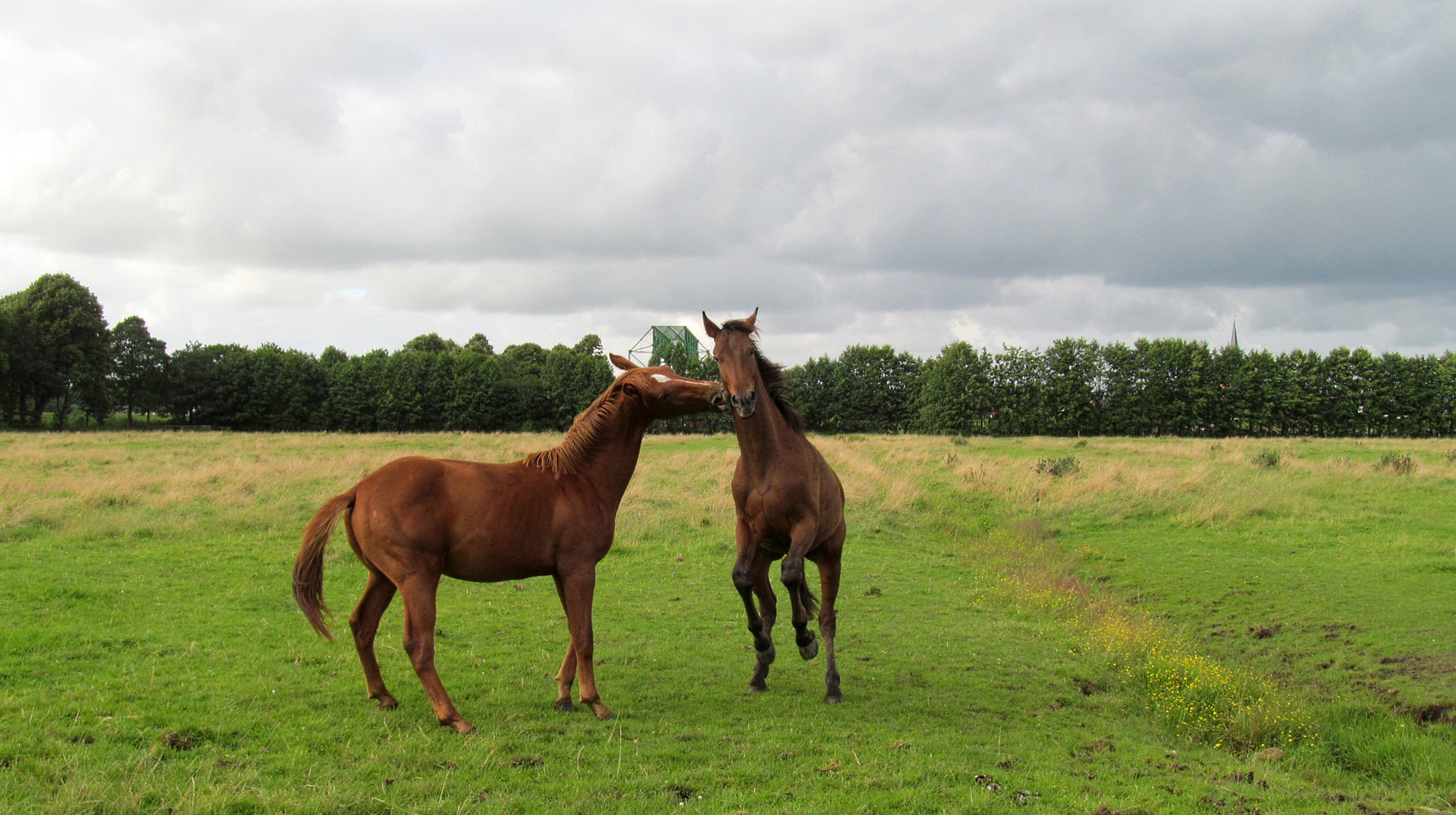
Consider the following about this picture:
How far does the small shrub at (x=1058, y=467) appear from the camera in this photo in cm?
2750

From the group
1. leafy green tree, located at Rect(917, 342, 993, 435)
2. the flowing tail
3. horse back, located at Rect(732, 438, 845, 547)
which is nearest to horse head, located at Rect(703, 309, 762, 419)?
horse back, located at Rect(732, 438, 845, 547)

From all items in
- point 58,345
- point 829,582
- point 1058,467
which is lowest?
point 829,582

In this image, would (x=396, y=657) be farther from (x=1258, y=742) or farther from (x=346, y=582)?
(x=1258, y=742)

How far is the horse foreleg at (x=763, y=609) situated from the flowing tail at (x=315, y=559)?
11.3 feet

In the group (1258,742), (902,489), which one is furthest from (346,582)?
(902,489)

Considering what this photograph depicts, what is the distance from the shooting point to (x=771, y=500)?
7.12m

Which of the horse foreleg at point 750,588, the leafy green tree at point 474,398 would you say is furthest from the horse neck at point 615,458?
the leafy green tree at point 474,398

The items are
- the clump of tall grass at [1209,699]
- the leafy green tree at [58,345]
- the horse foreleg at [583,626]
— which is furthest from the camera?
the leafy green tree at [58,345]

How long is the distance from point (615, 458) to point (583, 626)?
1343mm

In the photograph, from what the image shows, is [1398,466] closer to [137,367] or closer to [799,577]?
[799,577]

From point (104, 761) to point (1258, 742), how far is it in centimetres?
869

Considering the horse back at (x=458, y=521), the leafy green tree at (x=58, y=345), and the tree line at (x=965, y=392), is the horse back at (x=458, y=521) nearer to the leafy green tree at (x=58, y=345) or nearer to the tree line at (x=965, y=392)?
the tree line at (x=965, y=392)

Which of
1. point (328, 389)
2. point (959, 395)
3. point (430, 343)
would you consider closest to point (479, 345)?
point (430, 343)

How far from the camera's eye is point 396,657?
796 centimetres
